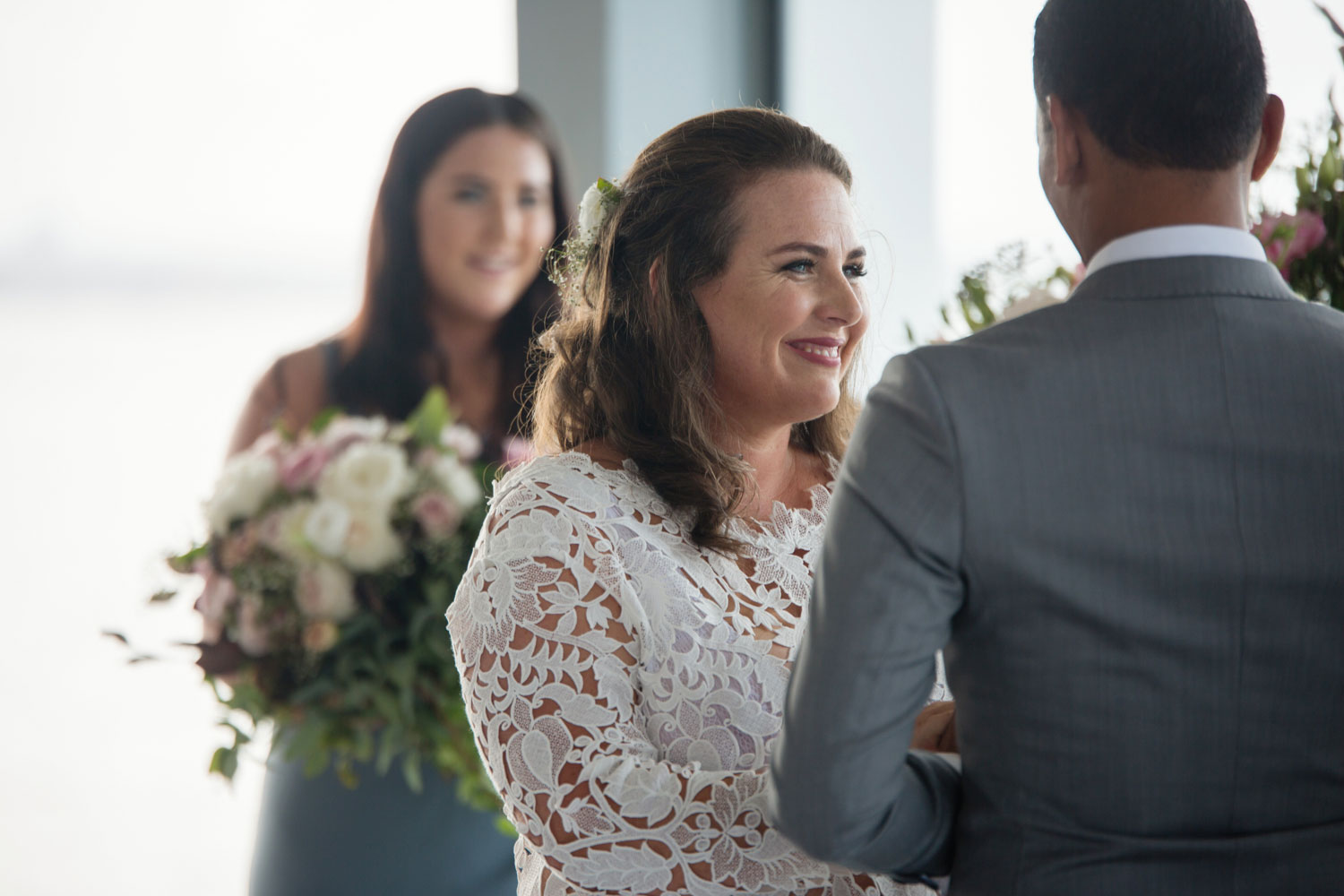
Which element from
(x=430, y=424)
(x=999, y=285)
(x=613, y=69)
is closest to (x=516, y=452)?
(x=430, y=424)

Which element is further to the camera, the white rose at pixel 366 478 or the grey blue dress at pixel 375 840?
the grey blue dress at pixel 375 840

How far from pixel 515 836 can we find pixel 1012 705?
1.28m

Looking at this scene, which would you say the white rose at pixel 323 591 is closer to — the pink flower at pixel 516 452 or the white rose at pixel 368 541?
the white rose at pixel 368 541

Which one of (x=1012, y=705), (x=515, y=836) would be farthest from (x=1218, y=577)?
(x=515, y=836)

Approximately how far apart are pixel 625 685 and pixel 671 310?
0.55 metres

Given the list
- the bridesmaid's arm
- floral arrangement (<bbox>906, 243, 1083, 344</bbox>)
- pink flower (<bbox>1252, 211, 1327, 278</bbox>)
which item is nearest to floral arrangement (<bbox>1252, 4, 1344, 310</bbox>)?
pink flower (<bbox>1252, 211, 1327, 278</bbox>)

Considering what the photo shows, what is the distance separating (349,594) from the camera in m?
1.82

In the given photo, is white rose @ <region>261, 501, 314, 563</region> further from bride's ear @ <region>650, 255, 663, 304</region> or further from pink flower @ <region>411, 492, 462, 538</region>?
bride's ear @ <region>650, 255, 663, 304</region>

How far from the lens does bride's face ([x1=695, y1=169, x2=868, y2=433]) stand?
1.67 metres

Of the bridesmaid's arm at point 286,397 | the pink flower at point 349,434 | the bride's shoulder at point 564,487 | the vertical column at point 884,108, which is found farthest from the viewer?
Result: the vertical column at point 884,108

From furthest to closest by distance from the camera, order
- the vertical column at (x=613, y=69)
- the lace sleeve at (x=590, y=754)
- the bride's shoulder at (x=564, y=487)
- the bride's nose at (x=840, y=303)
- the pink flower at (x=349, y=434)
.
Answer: the vertical column at (x=613, y=69)
the pink flower at (x=349, y=434)
the bride's nose at (x=840, y=303)
the bride's shoulder at (x=564, y=487)
the lace sleeve at (x=590, y=754)

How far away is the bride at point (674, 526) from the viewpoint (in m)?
1.35

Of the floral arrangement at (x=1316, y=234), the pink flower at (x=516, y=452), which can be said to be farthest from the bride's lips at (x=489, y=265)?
the floral arrangement at (x=1316, y=234)

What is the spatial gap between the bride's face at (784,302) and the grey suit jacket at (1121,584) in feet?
2.27
